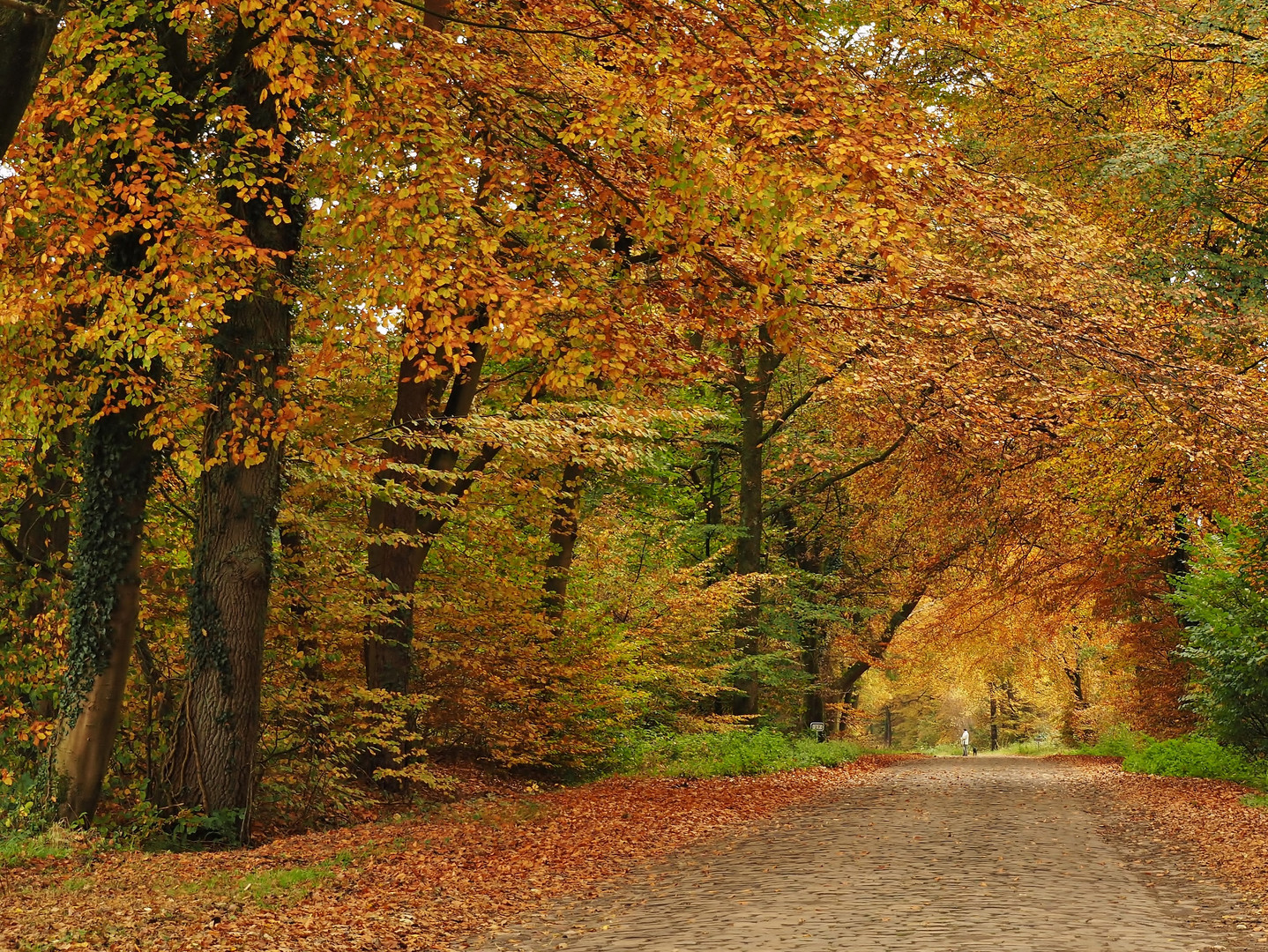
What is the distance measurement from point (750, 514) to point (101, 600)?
49.6 feet

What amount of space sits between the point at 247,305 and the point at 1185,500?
1390 centimetres

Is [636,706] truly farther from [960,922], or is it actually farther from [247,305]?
[960,922]

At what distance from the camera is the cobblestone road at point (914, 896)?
7020 millimetres

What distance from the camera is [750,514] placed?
23.9 meters

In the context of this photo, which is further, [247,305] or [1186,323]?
[1186,323]

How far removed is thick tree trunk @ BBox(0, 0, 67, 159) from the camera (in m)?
5.75

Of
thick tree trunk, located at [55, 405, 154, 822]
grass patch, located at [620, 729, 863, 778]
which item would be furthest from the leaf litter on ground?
thick tree trunk, located at [55, 405, 154, 822]

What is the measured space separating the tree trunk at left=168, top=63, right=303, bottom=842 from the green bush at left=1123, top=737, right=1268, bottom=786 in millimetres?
13927

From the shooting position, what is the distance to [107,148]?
9.77 meters

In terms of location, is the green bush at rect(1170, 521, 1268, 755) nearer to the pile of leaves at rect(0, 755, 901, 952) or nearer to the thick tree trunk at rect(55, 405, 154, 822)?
the pile of leaves at rect(0, 755, 901, 952)

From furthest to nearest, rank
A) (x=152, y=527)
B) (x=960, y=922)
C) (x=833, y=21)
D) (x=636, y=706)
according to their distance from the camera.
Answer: (x=636, y=706) → (x=833, y=21) → (x=152, y=527) → (x=960, y=922)

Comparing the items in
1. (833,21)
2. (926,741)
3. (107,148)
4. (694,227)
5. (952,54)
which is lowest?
(926,741)

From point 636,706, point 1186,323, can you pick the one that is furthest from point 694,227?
point 636,706

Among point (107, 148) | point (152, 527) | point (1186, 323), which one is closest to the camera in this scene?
point (107, 148)
